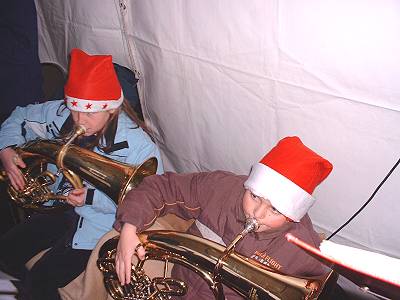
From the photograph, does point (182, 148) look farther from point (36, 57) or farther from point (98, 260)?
point (36, 57)

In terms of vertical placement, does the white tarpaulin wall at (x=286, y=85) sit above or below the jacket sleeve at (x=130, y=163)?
above

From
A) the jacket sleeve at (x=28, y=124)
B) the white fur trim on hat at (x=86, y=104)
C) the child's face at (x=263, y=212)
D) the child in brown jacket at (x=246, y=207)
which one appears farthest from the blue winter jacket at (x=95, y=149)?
the child's face at (x=263, y=212)

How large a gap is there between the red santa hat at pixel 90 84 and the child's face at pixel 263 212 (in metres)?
0.67

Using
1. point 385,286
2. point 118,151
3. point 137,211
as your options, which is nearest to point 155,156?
point 118,151

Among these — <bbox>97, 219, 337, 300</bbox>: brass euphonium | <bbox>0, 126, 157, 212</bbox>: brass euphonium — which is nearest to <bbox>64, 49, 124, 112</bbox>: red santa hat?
<bbox>0, 126, 157, 212</bbox>: brass euphonium

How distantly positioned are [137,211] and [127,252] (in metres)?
0.13

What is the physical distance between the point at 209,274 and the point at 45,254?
2.56ft

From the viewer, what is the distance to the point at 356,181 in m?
1.16

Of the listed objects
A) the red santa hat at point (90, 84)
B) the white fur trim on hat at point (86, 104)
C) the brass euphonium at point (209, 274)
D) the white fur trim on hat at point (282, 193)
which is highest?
the red santa hat at point (90, 84)

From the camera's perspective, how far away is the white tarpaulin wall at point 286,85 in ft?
3.22

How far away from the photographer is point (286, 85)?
1.20m

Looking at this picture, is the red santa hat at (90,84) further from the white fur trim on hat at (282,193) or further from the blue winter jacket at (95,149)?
the white fur trim on hat at (282,193)

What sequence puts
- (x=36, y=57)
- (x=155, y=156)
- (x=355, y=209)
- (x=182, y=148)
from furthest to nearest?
(x=36, y=57) < (x=182, y=148) < (x=155, y=156) < (x=355, y=209)

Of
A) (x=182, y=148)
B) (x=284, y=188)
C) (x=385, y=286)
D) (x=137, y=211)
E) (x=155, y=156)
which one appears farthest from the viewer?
(x=182, y=148)
